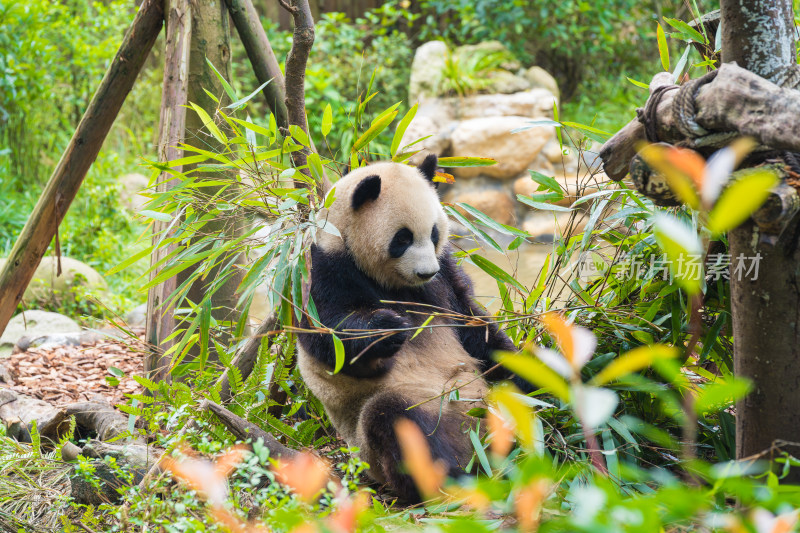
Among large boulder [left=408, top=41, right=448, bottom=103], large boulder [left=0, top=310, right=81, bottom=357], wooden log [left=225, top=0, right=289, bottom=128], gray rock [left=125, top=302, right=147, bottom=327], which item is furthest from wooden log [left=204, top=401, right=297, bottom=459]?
large boulder [left=408, top=41, right=448, bottom=103]

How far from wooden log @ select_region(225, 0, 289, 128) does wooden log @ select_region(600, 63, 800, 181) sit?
2414 millimetres

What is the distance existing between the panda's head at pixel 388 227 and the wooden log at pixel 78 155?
63.1 inches

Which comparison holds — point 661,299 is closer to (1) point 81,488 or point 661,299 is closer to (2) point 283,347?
(2) point 283,347

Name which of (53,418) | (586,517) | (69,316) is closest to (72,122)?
(69,316)

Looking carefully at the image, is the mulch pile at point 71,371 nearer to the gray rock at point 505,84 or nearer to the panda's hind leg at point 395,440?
the panda's hind leg at point 395,440

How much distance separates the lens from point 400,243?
2818 mm

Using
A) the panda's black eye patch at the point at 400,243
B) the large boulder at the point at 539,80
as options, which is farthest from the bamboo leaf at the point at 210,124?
the large boulder at the point at 539,80

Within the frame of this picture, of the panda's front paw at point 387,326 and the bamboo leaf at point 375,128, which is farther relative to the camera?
the bamboo leaf at point 375,128

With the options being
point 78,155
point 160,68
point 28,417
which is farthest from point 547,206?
point 160,68

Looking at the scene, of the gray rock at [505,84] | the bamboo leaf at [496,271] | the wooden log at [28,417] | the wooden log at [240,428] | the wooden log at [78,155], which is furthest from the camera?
the gray rock at [505,84]

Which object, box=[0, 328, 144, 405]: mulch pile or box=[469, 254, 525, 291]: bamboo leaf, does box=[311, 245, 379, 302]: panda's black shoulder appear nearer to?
box=[469, 254, 525, 291]: bamboo leaf

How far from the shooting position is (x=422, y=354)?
296cm

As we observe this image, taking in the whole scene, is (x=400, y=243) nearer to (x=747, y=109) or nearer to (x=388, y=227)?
(x=388, y=227)

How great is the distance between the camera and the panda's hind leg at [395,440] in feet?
8.50
